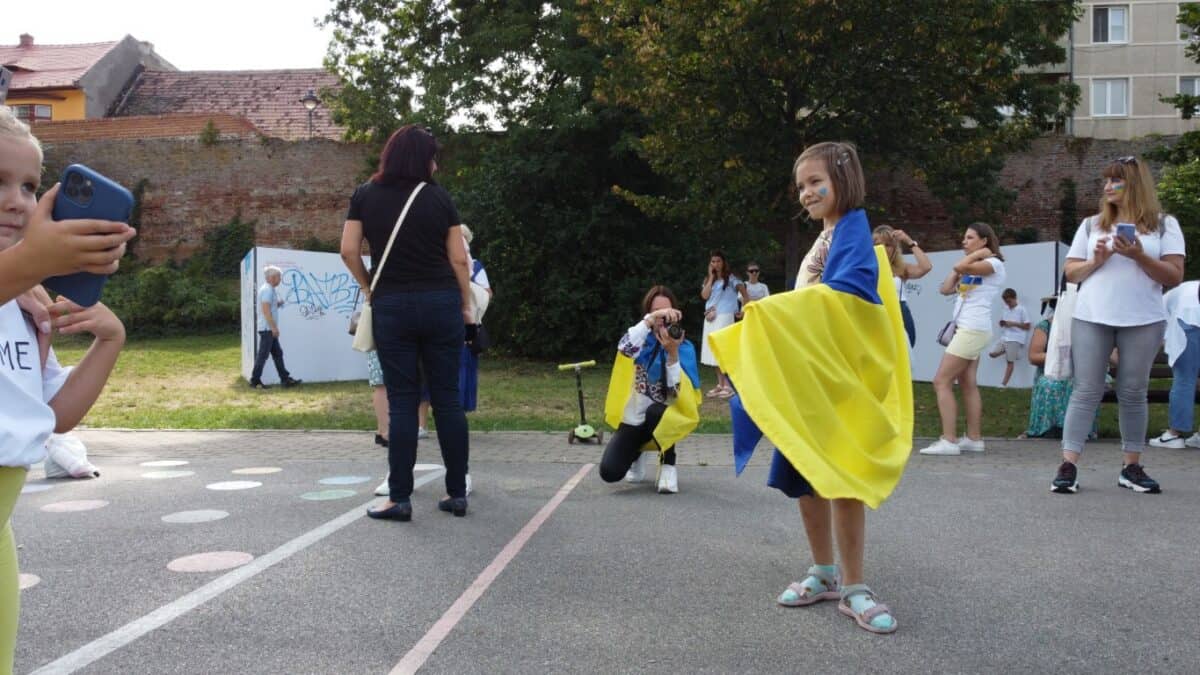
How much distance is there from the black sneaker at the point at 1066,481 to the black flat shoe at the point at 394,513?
158 inches

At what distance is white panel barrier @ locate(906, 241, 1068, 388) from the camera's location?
14.0m

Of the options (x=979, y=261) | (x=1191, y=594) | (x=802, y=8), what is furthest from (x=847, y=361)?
(x=802, y=8)

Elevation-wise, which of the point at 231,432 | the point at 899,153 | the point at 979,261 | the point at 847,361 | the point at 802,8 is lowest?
the point at 231,432

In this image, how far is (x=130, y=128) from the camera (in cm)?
3281

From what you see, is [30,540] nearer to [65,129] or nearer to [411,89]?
[411,89]

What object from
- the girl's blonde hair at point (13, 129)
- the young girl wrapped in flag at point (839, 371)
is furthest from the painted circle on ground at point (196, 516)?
the girl's blonde hair at point (13, 129)

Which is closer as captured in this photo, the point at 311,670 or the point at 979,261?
the point at 311,670

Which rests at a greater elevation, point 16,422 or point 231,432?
point 16,422

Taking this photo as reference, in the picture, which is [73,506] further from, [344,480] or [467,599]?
[467,599]

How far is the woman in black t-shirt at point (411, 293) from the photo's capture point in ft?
17.4

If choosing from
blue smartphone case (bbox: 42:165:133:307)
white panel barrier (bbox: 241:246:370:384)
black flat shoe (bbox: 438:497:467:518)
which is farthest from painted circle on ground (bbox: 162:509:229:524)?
white panel barrier (bbox: 241:246:370:384)

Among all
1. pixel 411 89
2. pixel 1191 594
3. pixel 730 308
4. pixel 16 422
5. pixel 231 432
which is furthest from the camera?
pixel 411 89

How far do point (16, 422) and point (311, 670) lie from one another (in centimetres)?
156

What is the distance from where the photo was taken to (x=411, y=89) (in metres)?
24.8
